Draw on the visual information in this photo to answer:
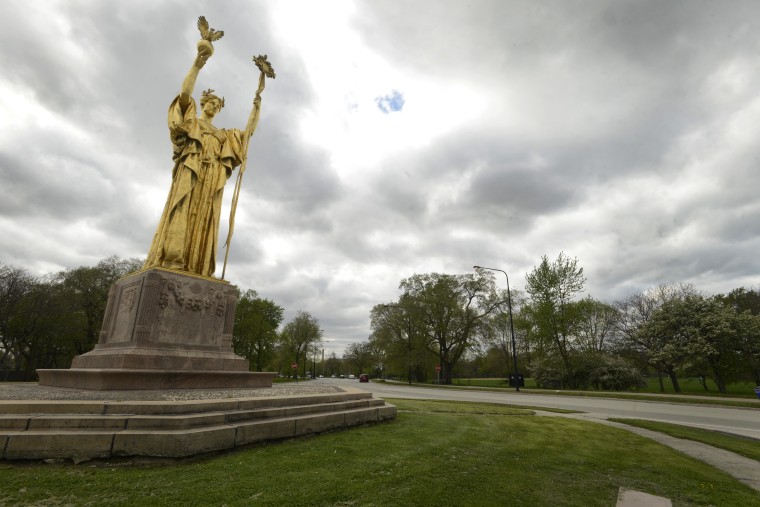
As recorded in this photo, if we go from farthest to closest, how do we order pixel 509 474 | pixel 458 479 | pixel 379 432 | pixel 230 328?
1. pixel 230 328
2. pixel 379 432
3. pixel 509 474
4. pixel 458 479

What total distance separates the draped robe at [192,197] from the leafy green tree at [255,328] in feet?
110

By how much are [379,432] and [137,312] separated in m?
6.68

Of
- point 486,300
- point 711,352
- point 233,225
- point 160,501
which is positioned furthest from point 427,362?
point 160,501

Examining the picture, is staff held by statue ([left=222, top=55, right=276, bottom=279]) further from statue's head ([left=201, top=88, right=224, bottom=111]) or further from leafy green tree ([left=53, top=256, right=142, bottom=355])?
leafy green tree ([left=53, top=256, right=142, bottom=355])

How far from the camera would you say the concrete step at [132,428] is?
455 centimetres

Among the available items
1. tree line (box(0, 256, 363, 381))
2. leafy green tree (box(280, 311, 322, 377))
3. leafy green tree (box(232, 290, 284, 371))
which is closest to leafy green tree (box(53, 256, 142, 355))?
tree line (box(0, 256, 363, 381))

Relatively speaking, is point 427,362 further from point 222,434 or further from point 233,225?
point 222,434

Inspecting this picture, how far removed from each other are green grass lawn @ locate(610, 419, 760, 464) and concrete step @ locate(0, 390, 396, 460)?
9.32 metres

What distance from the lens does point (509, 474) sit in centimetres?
524

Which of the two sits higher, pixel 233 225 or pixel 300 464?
pixel 233 225

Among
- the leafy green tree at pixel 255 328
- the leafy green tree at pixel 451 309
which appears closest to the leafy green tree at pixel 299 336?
the leafy green tree at pixel 255 328

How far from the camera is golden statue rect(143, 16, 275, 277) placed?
10812 mm

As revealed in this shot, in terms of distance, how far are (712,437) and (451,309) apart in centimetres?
3483

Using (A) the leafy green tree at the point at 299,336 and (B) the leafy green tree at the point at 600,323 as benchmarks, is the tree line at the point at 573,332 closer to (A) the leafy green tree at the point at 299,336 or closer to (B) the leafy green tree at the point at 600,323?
(B) the leafy green tree at the point at 600,323
